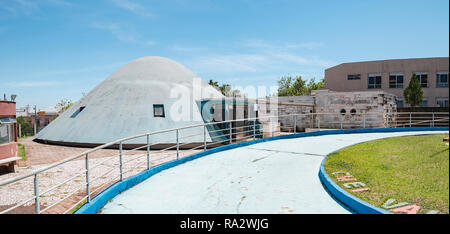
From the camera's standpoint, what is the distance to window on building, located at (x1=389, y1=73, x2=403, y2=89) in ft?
108

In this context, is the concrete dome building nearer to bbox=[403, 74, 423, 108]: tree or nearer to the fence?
the fence

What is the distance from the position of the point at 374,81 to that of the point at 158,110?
1171 inches

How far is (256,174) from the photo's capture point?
5852 mm

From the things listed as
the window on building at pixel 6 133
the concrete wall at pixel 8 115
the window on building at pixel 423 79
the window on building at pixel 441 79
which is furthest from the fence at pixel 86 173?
the window on building at pixel 441 79

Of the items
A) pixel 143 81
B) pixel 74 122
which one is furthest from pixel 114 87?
pixel 74 122

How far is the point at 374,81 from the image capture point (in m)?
34.2

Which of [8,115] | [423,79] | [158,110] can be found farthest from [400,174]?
[423,79]

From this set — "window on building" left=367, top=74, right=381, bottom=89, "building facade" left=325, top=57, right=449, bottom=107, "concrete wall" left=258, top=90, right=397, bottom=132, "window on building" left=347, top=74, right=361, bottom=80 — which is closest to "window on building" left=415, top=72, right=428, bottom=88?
"building facade" left=325, top=57, right=449, bottom=107

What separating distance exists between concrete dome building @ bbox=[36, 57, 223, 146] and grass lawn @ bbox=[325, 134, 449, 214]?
43.8 ft

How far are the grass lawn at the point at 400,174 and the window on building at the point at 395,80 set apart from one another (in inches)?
1235

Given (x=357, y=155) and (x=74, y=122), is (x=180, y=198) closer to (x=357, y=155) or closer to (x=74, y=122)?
(x=357, y=155)

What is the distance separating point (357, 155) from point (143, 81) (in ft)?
65.8

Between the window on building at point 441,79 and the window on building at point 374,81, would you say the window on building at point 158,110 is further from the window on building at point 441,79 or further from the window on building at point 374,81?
the window on building at point 441,79

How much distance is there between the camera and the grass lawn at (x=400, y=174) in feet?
12.3
